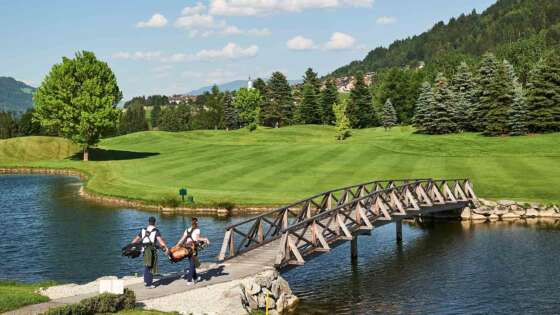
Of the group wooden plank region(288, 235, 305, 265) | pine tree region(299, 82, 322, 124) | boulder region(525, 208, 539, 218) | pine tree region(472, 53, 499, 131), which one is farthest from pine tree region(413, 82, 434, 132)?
wooden plank region(288, 235, 305, 265)

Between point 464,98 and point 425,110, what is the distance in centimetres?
627

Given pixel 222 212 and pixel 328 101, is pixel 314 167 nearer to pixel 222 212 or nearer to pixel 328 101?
pixel 222 212

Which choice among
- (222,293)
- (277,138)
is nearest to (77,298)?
(222,293)

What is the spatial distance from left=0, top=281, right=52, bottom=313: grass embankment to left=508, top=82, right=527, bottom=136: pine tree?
69.0 meters

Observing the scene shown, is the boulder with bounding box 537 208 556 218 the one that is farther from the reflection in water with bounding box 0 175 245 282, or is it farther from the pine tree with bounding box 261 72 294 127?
the pine tree with bounding box 261 72 294 127

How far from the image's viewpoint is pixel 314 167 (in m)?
61.1

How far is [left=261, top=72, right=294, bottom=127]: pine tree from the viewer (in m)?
138

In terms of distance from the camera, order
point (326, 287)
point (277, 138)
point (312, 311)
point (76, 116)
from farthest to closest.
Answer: point (277, 138) → point (76, 116) → point (326, 287) → point (312, 311)

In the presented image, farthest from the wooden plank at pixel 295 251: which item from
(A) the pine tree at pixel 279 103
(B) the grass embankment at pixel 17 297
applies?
(A) the pine tree at pixel 279 103

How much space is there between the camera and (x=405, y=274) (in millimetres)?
29328

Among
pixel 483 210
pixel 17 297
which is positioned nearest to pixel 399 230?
pixel 483 210

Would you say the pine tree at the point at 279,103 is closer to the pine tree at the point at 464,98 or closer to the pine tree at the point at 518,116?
the pine tree at the point at 464,98

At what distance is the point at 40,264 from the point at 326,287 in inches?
609

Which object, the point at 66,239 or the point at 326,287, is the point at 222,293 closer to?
the point at 326,287
